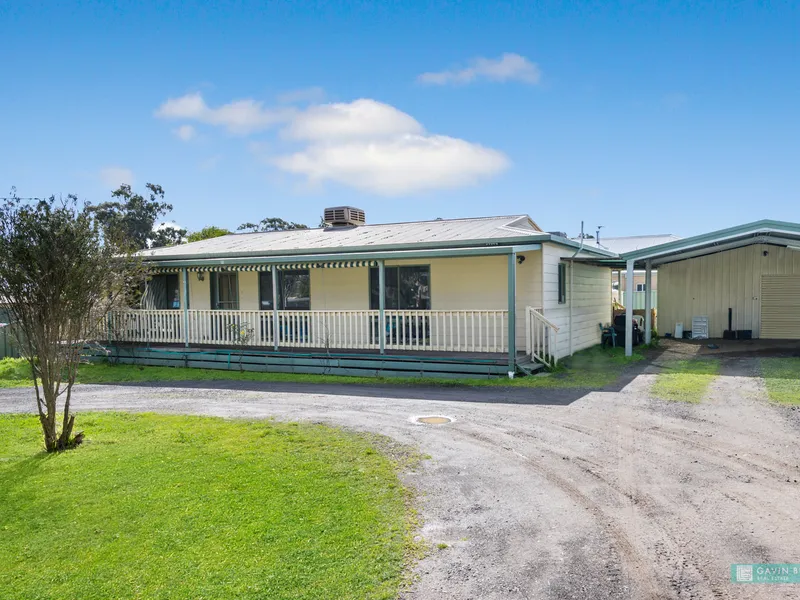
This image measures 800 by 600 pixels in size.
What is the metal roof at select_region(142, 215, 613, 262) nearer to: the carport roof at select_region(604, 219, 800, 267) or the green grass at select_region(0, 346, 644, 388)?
the carport roof at select_region(604, 219, 800, 267)

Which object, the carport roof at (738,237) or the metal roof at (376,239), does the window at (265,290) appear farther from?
the carport roof at (738,237)

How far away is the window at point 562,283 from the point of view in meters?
13.6

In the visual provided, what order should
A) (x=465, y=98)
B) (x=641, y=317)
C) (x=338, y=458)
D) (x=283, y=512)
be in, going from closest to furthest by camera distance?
(x=283, y=512), (x=338, y=458), (x=465, y=98), (x=641, y=317)

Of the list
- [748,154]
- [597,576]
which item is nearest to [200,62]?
[597,576]

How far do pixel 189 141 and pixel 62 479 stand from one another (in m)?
16.2

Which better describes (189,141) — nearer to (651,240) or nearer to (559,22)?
(559,22)

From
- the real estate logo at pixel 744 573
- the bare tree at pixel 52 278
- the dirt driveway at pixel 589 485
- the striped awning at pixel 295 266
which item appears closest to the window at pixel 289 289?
the striped awning at pixel 295 266

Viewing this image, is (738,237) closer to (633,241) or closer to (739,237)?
(739,237)

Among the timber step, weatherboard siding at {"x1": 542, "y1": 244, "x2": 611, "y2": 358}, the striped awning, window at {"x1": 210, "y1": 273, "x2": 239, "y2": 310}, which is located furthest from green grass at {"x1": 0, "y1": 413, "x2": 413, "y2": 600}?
window at {"x1": 210, "y1": 273, "x2": 239, "y2": 310}

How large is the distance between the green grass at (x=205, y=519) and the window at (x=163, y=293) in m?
9.60

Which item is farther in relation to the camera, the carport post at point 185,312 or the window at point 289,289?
the window at point 289,289

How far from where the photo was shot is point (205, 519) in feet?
14.9

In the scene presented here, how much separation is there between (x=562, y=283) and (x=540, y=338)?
2220mm

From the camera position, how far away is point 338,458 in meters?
6.12
